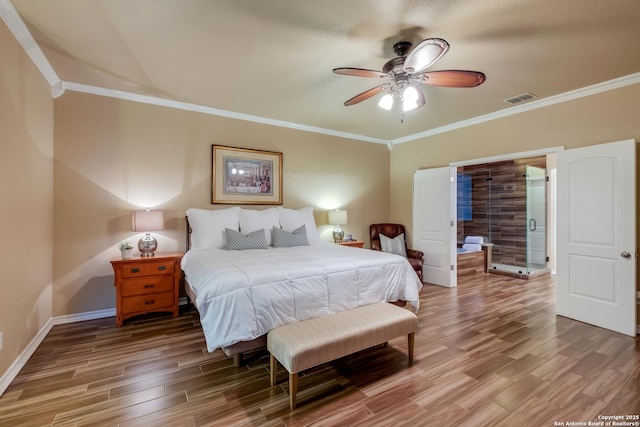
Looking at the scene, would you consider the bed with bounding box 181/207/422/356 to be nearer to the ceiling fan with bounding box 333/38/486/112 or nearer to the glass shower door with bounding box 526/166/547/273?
the ceiling fan with bounding box 333/38/486/112

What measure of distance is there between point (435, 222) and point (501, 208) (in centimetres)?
273

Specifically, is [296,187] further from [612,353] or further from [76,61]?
[612,353]

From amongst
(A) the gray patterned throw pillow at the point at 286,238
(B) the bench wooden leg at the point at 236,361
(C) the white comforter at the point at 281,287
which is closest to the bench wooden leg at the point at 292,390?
(C) the white comforter at the point at 281,287

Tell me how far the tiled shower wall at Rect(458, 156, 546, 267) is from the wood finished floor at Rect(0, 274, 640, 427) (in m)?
3.45

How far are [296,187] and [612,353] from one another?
4.05m

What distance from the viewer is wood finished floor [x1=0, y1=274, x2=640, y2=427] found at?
1.78 meters

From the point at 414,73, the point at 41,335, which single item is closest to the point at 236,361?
the point at 41,335

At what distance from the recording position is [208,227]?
141 inches

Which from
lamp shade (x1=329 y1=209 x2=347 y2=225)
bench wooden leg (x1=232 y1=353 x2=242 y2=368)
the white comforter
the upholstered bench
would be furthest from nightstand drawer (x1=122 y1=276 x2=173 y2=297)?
lamp shade (x1=329 y1=209 x2=347 y2=225)

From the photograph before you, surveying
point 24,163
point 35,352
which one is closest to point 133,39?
point 24,163

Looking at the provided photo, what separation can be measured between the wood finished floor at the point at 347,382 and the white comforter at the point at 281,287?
409 mm

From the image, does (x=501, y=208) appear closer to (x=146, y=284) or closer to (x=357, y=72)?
(x=357, y=72)

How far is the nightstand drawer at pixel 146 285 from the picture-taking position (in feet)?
10.2

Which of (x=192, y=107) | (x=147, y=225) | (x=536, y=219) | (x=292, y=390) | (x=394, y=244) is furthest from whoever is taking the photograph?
(x=536, y=219)
